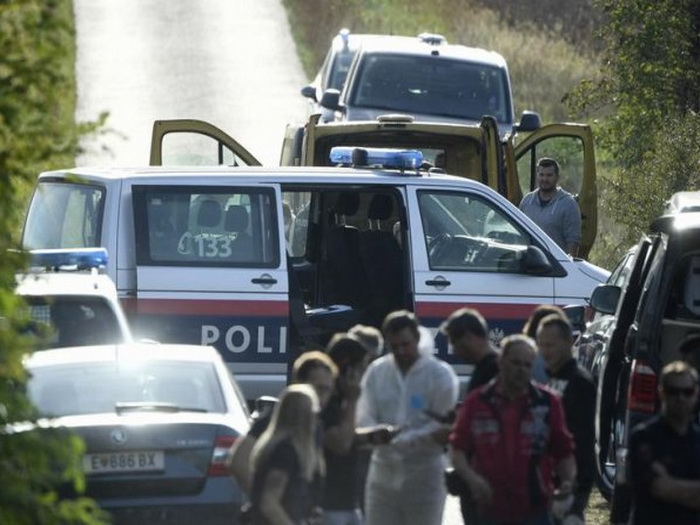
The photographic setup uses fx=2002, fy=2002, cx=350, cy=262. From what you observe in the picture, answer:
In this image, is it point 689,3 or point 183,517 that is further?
point 689,3

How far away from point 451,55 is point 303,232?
7.51 m

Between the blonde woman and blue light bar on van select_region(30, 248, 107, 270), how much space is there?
4462 mm

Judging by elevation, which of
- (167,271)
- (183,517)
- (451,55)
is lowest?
(183,517)

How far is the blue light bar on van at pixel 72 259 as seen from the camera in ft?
39.7

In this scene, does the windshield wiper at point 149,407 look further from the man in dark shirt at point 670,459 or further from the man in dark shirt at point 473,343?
the man in dark shirt at point 670,459

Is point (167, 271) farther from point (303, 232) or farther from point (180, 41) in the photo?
point (180, 41)

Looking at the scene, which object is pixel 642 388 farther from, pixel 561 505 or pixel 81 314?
pixel 81 314

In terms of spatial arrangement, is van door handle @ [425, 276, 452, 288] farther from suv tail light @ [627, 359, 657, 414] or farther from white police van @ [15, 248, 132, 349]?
suv tail light @ [627, 359, 657, 414]

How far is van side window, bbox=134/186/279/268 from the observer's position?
44.0ft

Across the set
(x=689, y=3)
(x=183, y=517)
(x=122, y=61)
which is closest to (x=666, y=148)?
(x=689, y=3)

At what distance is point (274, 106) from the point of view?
1484 inches

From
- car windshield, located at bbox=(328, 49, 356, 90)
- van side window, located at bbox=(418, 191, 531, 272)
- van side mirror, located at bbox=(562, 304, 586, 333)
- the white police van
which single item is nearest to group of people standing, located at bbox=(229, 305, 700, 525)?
the white police van

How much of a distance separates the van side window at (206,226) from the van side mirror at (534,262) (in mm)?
1714

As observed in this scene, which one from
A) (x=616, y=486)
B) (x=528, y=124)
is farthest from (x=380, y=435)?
(x=528, y=124)
